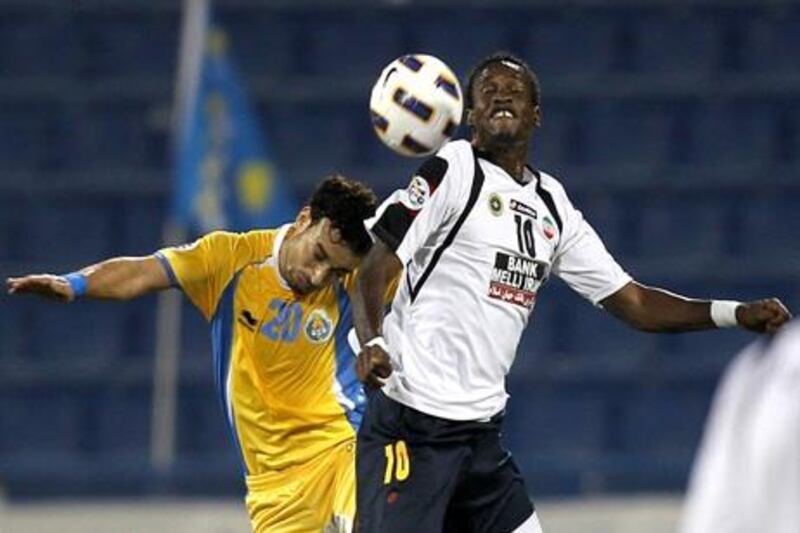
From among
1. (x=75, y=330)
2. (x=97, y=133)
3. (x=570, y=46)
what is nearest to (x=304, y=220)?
(x=75, y=330)

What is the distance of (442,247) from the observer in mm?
5105

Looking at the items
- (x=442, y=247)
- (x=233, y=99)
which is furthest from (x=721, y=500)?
(x=233, y=99)

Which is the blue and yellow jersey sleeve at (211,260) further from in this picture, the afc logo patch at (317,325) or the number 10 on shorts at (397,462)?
the number 10 on shorts at (397,462)

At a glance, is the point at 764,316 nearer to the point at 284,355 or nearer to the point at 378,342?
the point at 378,342

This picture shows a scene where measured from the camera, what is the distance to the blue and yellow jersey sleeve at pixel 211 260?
18.5ft

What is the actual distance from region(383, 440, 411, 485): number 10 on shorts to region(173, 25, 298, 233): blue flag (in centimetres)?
577

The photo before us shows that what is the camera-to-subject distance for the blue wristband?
5.42 m

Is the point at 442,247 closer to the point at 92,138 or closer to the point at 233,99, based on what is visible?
the point at 233,99

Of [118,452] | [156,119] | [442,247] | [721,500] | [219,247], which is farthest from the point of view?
[156,119]

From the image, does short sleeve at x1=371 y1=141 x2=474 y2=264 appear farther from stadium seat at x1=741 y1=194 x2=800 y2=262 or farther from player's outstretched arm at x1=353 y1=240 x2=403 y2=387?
stadium seat at x1=741 y1=194 x2=800 y2=262

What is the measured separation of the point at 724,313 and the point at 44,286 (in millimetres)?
1704

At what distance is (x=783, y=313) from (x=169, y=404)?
6.37m

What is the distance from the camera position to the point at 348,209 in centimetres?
552

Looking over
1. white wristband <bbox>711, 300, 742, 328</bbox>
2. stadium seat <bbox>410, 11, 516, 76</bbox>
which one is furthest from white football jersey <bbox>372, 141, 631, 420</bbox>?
stadium seat <bbox>410, 11, 516, 76</bbox>
